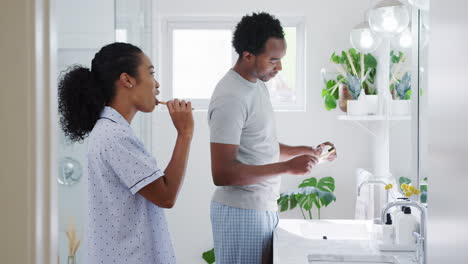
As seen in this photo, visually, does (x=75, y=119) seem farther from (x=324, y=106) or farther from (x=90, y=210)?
(x=324, y=106)

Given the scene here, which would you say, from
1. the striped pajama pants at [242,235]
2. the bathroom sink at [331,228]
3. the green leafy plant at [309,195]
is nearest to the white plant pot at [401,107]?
the bathroom sink at [331,228]

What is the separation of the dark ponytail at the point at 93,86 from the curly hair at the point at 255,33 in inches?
23.4

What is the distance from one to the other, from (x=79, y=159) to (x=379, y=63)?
5.06 ft

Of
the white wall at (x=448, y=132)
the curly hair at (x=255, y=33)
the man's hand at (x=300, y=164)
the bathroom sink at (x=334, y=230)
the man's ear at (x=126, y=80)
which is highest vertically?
the curly hair at (x=255, y=33)

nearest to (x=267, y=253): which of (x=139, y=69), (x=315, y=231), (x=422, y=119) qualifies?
(x=315, y=231)

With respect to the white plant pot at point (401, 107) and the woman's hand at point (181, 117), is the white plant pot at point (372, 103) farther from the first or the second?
the woman's hand at point (181, 117)

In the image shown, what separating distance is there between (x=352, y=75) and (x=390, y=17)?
1.00 meters

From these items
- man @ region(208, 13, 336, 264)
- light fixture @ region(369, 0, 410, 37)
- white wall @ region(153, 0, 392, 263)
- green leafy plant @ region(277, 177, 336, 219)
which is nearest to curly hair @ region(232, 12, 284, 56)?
man @ region(208, 13, 336, 264)

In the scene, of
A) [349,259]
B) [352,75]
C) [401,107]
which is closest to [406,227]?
[349,259]

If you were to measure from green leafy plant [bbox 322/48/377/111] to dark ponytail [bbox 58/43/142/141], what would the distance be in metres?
1.61

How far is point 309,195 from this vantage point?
123 inches

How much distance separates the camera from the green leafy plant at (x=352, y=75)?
9.37 feet

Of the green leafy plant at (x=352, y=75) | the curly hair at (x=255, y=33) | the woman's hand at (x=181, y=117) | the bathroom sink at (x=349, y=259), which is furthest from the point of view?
→ the green leafy plant at (x=352, y=75)

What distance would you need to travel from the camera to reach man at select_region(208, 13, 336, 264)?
6.13 ft
